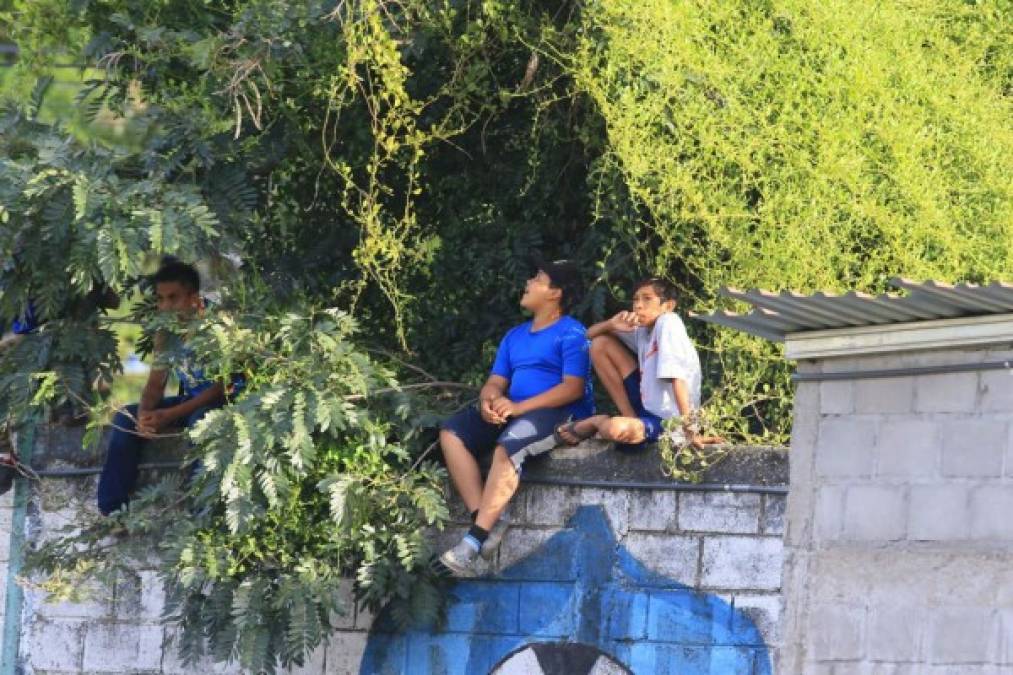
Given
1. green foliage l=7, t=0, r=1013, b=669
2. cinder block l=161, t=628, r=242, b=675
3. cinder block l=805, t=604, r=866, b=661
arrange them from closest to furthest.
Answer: cinder block l=805, t=604, r=866, b=661 → green foliage l=7, t=0, r=1013, b=669 → cinder block l=161, t=628, r=242, b=675

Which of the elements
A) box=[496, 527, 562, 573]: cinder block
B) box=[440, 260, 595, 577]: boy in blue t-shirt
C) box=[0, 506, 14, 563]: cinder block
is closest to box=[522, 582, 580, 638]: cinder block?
box=[496, 527, 562, 573]: cinder block

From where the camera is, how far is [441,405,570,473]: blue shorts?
29.0 ft

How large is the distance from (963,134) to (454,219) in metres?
2.54

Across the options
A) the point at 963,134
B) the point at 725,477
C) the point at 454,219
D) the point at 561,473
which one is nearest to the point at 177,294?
the point at 454,219

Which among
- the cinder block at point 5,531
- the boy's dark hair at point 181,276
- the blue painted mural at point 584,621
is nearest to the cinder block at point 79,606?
the cinder block at point 5,531

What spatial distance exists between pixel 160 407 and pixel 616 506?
8.16 feet

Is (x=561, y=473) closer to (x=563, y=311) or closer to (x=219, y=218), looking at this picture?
(x=563, y=311)

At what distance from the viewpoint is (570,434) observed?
28.9 feet

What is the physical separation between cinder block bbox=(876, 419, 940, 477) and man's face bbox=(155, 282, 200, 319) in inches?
154

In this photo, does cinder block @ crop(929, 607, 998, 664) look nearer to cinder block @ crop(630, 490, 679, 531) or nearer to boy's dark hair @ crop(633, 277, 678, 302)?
cinder block @ crop(630, 490, 679, 531)

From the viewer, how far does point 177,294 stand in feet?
32.4

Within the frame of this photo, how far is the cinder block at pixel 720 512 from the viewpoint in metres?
8.47

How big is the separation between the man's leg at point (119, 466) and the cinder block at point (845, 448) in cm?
404

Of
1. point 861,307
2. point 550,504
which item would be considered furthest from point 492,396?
point 861,307
